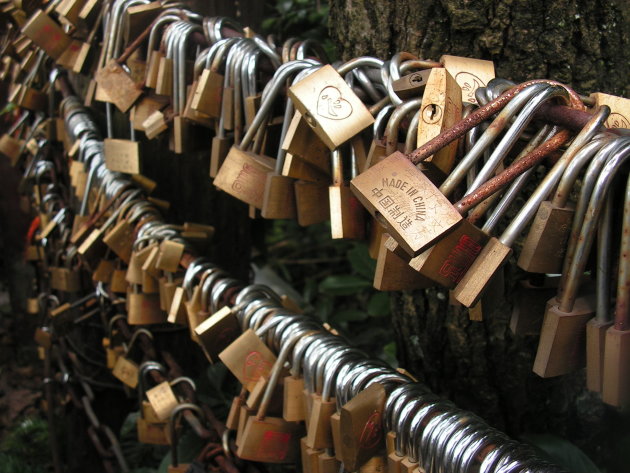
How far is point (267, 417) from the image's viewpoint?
93 cm

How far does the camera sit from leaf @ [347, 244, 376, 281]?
2002 millimetres

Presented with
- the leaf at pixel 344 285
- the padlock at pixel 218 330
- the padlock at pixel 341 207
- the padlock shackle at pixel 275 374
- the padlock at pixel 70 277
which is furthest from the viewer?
the leaf at pixel 344 285

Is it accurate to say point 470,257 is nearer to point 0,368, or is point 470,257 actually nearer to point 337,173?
point 337,173

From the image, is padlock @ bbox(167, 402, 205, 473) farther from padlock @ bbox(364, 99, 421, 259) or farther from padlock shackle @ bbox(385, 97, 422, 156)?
padlock shackle @ bbox(385, 97, 422, 156)

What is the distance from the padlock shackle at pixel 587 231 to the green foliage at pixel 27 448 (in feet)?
7.14

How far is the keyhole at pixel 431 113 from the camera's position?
0.64 meters

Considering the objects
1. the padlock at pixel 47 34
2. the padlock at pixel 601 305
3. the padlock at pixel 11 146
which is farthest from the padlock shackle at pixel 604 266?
the padlock at pixel 11 146

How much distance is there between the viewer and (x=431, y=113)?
2.13 ft

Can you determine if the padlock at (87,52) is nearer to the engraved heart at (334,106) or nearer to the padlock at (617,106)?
the engraved heart at (334,106)

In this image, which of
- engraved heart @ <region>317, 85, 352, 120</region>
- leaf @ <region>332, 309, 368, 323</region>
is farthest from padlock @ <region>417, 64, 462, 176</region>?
leaf @ <region>332, 309, 368, 323</region>

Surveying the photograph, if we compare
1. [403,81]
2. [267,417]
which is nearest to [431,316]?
[267,417]

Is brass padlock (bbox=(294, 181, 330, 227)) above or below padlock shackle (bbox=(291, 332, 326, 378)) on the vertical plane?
above

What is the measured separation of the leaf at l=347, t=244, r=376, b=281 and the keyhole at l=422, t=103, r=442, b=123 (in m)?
1.35

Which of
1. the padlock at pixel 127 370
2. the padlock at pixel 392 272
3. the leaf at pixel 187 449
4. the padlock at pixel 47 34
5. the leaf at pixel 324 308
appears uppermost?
the padlock at pixel 47 34
